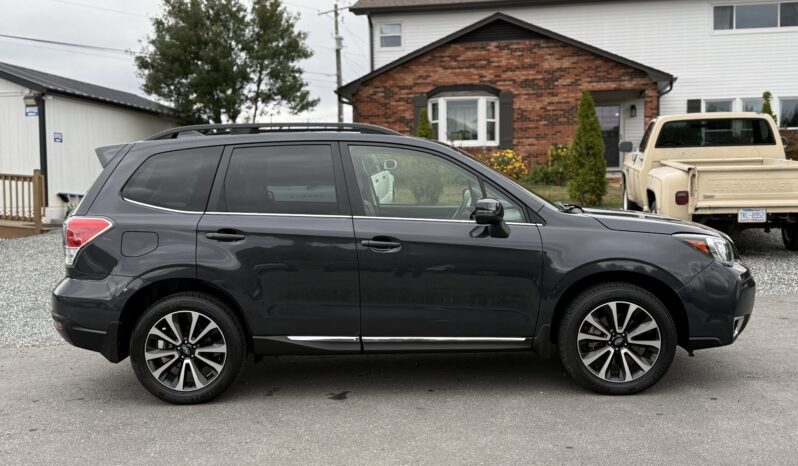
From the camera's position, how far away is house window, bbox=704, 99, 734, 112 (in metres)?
23.1

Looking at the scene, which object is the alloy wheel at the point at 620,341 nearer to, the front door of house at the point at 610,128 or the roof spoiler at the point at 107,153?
the roof spoiler at the point at 107,153

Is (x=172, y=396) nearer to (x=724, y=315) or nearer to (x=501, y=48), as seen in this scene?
(x=724, y=315)

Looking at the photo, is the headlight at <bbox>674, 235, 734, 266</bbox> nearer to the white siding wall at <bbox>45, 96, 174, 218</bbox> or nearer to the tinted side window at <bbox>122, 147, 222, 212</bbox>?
the tinted side window at <bbox>122, 147, 222, 212</bbox>

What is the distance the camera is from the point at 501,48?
21953 mm

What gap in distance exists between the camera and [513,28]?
21.9 meters

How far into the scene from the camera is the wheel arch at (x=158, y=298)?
4980 mm

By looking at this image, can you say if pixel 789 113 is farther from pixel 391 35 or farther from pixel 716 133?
pixel 716 133

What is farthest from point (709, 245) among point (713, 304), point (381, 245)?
point (381, 245)

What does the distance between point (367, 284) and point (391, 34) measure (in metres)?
21.0

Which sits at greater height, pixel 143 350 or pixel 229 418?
pixel 143 350

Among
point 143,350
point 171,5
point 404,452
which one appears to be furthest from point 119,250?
point 171,5

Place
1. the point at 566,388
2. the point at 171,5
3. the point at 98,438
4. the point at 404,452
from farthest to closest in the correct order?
the point at 171,5 → the point at 566,388 → the point at 98,438 → the point at 404,452

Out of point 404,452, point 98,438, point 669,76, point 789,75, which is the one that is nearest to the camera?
point 404,452

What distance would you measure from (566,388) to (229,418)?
88.9 inches
